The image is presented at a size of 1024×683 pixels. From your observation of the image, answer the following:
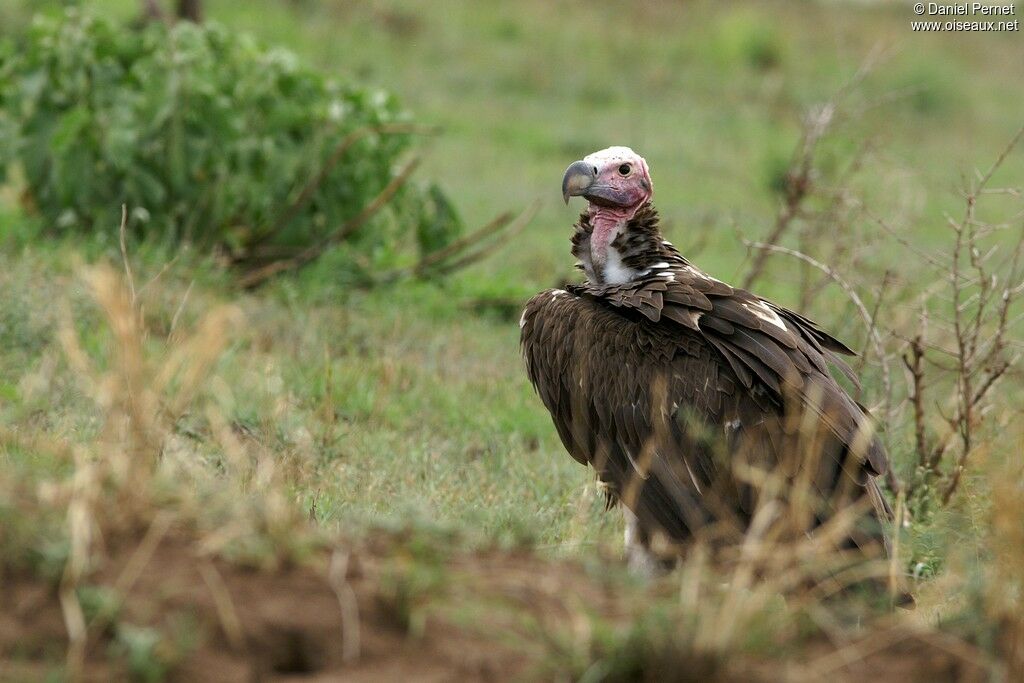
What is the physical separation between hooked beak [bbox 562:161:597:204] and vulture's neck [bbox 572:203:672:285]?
14 cm

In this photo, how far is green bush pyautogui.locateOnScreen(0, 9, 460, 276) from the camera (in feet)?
25.1

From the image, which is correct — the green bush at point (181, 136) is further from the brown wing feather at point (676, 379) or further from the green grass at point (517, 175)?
the brown wing feather at point (676, 379)

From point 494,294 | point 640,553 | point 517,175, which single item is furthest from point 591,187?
point 517,175

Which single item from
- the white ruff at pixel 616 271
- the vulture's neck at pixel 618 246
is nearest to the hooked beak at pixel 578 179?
the vulture's neck at pixel 618 246

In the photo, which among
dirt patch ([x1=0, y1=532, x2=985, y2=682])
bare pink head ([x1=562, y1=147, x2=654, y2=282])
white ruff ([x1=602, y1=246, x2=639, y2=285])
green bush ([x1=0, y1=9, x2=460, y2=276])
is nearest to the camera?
dirt patch ([x1=0, y1=532, x2=985, y2=682])

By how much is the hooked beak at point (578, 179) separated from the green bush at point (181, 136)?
9.94ft

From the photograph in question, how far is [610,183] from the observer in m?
5.37

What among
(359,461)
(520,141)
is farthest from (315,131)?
(520,141)

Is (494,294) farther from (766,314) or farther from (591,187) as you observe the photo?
(766,314)

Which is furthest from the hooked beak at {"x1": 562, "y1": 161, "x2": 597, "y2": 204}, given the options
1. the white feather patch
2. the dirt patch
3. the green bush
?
the green bush

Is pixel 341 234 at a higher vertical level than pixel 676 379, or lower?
lower

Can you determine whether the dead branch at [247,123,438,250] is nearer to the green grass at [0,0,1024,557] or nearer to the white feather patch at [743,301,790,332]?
the green grass at [0,0,1024,557]

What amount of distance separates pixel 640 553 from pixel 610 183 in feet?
5.29

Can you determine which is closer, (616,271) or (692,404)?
(692,404)
